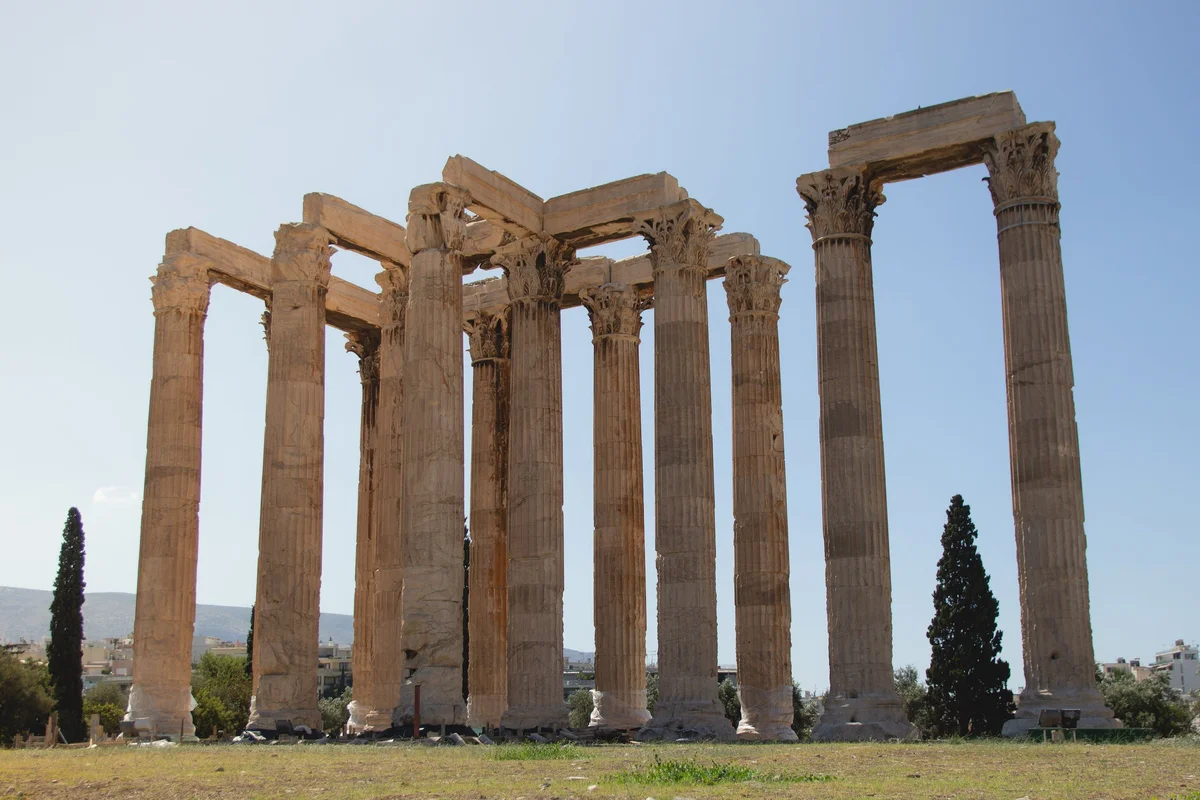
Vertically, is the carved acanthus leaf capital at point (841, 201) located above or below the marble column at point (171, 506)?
above

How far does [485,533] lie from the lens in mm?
50812

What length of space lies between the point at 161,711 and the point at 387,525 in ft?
32.5

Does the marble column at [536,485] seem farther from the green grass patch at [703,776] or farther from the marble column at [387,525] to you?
the green grass patch at [703,776]

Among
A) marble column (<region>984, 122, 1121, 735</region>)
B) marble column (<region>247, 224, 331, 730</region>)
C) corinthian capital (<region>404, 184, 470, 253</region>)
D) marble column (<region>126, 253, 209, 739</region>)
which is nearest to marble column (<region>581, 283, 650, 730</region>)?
corinthian capital (<region>404, 184, 470, 253</region>)

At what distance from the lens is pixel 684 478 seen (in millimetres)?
42469

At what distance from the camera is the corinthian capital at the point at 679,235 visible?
43.6m

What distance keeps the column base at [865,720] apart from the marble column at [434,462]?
10.3 meters

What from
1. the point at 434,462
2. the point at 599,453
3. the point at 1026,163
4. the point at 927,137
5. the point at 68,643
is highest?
the point at 927,137

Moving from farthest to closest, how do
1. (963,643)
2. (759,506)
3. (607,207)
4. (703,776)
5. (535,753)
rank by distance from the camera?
(963,643) < (759,506) < (607,207) < (535,753) < (703,776)

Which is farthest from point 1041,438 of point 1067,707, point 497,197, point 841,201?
point 497,197

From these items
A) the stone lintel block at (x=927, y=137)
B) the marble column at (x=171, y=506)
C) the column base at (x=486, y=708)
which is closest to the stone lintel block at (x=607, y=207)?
the stone lintel block at (x=927, y=137)

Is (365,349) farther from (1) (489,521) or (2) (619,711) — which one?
(2) (619,711)

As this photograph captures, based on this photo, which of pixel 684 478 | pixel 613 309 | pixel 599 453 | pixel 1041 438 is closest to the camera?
pixel 1041 438

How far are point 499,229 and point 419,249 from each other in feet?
17.2
